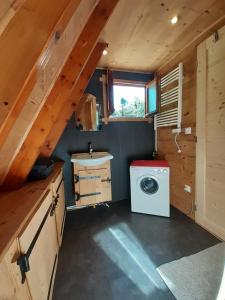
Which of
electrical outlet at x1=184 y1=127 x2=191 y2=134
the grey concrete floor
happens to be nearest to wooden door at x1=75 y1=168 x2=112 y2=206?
the grey concrete floor

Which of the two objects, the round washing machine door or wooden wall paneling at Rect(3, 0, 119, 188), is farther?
the round washing machine door

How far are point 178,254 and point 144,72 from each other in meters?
2.83

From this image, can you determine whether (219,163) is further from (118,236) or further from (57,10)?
(57,10)

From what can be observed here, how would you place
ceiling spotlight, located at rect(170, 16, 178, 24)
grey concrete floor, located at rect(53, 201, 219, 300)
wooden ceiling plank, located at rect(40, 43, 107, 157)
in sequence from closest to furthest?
1. grey concrete floor, located at rect(53, 201, 219, 300)
2. ceiling spotlight, located at rect(170, 16, 178, 24)
3. wooden ceiling plank, located at rect(40, 43, 107, 157)

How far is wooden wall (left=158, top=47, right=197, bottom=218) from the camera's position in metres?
2.16

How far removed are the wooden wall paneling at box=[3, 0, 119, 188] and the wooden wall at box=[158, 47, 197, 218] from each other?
4.37ft

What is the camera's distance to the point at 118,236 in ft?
6.69

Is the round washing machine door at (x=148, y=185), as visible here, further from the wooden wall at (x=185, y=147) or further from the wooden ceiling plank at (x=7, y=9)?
the wooden ceiling plank at (x=7, y=9)

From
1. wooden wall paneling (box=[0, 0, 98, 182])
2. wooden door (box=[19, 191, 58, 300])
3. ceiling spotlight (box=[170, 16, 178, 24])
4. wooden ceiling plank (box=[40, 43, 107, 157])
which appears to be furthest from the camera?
wooden ceiling plank (box=[40, 43, 107, 157])

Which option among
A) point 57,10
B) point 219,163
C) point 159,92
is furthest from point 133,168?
point 57,10

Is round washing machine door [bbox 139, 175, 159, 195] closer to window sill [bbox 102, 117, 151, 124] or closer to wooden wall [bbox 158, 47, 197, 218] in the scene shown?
wooden wall [bbox 158, 47, 197, 218]

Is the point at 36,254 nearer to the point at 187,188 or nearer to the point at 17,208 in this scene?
the point at 17,208

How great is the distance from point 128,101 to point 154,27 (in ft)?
4.40

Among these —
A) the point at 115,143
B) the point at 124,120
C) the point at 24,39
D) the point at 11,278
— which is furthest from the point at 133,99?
the point at 11,278
